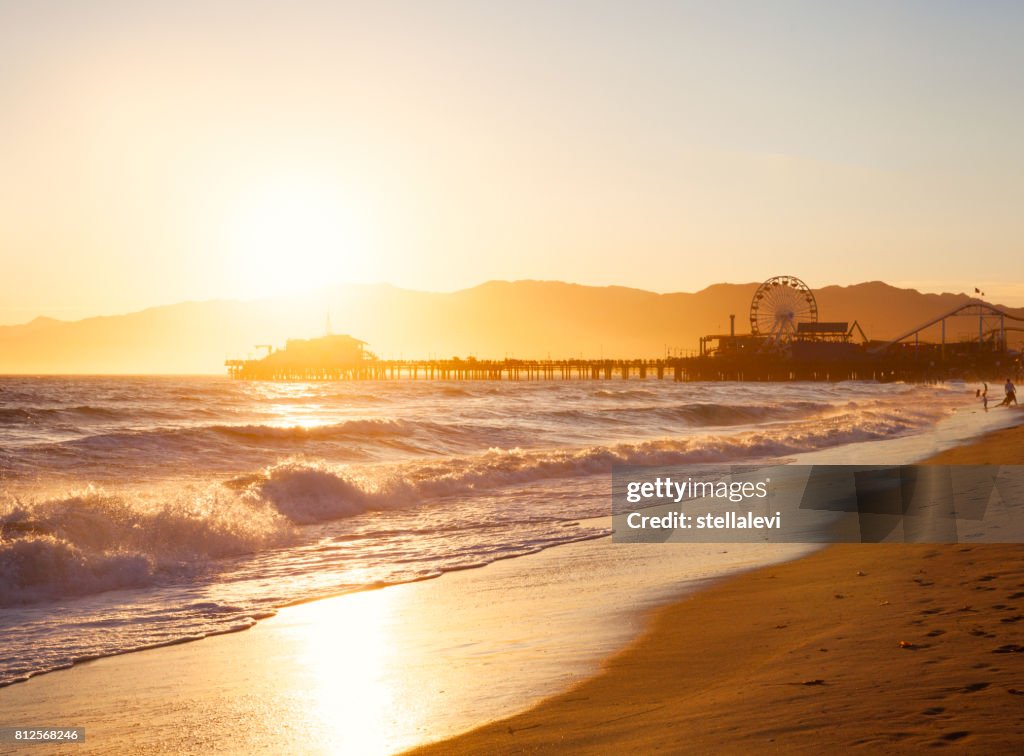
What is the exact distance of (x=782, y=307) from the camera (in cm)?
11481

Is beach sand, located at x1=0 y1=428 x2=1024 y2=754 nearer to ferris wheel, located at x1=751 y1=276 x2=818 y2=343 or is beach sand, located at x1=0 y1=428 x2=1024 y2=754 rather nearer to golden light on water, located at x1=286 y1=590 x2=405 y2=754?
golden light on water, located at x1=286 y1=590 x2=405 y2=754

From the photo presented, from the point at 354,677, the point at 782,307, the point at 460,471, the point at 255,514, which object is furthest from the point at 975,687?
the point at 782,307

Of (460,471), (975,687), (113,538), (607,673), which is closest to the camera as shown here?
(975,687)

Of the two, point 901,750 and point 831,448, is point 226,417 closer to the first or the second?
point 831,448

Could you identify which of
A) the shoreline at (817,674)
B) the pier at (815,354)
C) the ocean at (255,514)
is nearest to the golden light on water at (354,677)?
the shoreline at (817,674)

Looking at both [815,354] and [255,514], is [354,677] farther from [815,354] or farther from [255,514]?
[815,354]

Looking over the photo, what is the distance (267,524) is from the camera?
1248 cm

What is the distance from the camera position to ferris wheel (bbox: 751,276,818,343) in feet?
374

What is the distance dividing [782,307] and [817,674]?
379 feet

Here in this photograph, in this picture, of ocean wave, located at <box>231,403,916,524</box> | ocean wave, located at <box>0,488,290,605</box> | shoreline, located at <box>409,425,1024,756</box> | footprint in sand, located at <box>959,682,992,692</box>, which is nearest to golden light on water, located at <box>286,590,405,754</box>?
shoreline, located at <box>409,425,1024,756</box>

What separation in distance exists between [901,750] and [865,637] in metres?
2.08

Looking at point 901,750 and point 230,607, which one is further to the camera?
point 230,607

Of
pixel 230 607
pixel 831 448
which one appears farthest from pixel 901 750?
pixel 831 448

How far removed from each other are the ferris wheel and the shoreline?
364 feet
